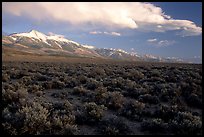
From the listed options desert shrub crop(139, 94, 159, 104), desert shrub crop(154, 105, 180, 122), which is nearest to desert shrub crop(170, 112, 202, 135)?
desert shrub crop(154, 105, 180, 122)

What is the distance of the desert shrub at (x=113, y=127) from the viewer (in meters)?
9.77

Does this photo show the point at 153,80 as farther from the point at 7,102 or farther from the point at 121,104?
the point at 7,102

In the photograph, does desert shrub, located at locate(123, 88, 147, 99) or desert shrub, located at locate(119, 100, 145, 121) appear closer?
desert shrub, located at locate(119, 100, 145, 121)

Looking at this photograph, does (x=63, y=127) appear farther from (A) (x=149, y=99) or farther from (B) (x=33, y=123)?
(A) (x=149, y=99)

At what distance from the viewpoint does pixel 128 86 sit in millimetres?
19828

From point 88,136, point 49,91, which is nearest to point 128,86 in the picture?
point 49,91

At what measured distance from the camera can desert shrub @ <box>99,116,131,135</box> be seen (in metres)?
9.77

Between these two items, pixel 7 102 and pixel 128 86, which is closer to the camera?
pixel 7 102

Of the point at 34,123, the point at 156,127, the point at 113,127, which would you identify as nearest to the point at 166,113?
the point at 156,127

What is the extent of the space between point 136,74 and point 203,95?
1174cm

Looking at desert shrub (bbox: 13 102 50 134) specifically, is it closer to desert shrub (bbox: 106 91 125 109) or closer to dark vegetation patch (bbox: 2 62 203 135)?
dark vegetation patch (bbox: 2 62 203 135)

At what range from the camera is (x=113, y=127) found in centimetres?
1037

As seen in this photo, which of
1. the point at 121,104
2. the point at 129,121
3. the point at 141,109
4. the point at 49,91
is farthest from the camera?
the point at 49,91

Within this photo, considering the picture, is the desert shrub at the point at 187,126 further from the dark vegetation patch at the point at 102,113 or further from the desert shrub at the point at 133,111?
the desert shrub at the point at 133,111
